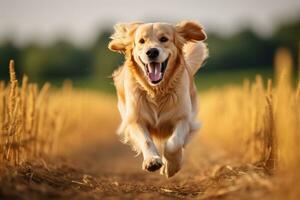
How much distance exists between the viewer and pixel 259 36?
188ft

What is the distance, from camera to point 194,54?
28.3ft

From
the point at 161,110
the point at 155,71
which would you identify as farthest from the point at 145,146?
the point at 155,71

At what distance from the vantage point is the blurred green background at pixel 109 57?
161ft

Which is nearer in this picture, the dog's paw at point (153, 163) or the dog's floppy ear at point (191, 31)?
the dog's paw at point (153, 163)

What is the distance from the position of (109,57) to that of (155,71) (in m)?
54.1

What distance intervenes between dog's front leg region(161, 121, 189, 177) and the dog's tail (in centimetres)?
167

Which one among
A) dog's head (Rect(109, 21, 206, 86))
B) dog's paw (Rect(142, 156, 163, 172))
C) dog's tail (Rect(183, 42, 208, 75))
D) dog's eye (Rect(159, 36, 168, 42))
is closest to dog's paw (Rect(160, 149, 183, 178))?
dog's paw (Rect(142, 156, 163, 172))

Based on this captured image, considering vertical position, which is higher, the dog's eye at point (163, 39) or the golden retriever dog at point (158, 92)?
the dog's eye at point (163, 39)

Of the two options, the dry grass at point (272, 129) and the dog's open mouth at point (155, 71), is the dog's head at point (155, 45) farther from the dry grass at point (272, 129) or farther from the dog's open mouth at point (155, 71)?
the dry grass at point (272, 129)

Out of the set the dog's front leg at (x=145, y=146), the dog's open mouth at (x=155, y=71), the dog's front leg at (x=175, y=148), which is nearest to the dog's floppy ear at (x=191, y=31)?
the dog's open mouth at (x=155, y=71)

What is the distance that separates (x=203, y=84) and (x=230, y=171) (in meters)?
39.9

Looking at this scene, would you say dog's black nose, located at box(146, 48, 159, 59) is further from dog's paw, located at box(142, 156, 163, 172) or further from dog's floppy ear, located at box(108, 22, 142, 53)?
dog's paw, located at box(142, 156, 163, 172)

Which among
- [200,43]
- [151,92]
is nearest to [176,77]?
[151,92]

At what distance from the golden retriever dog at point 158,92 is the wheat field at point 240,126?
95 centimetres
